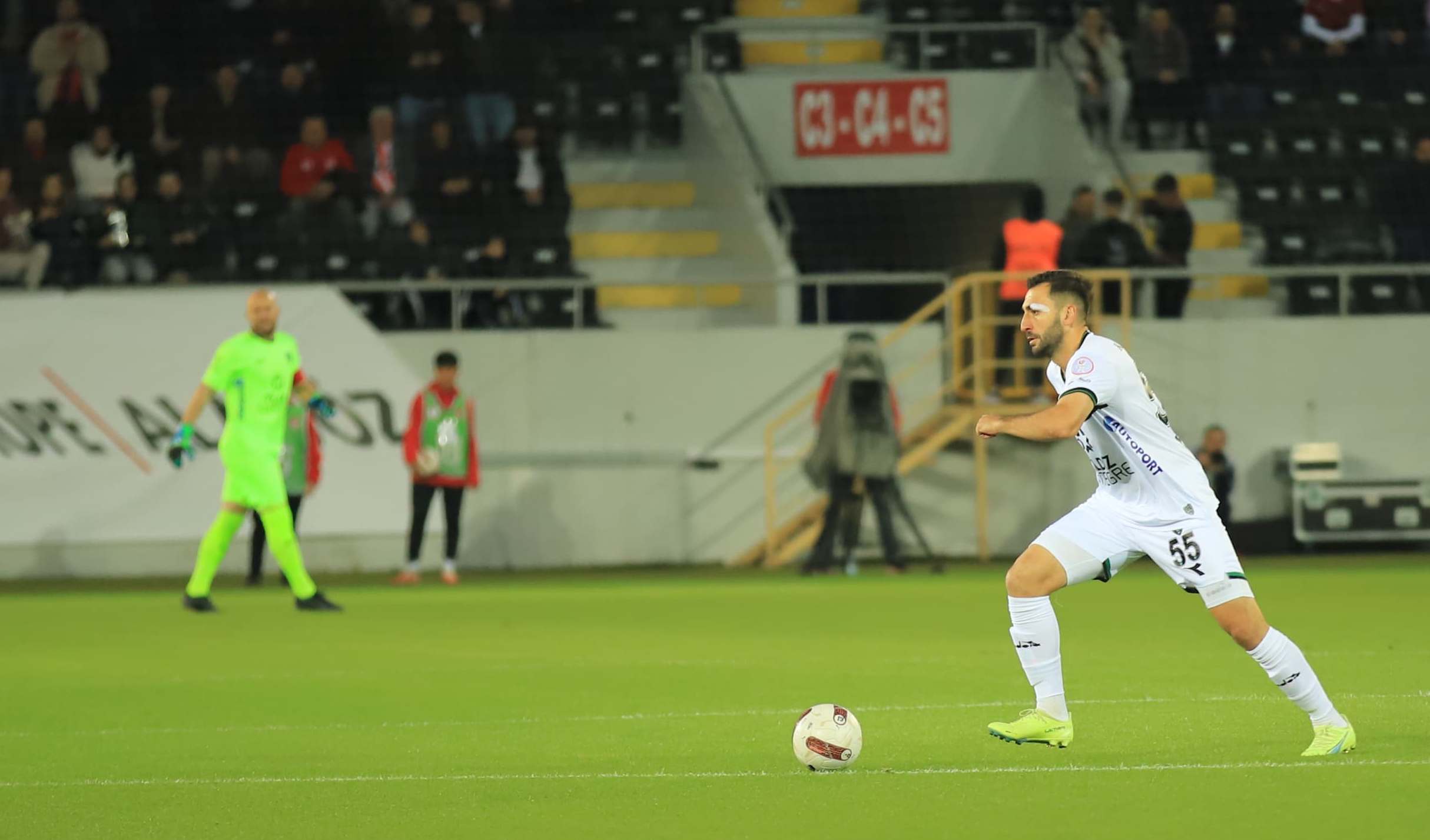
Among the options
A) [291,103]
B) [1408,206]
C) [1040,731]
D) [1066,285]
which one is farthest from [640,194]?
[1040,731]

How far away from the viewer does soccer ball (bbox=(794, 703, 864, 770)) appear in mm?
7523

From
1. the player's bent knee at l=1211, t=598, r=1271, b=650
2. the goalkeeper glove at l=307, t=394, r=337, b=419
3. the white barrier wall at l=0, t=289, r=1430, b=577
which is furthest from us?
the white barrier wall at l=0, t=289, r=1430, b=577

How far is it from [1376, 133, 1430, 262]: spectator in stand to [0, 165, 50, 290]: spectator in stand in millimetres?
13843

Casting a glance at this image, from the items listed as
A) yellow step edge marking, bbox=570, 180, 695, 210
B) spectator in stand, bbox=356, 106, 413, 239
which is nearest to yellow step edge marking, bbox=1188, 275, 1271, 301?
yellow step edge marking, bbox=570, 180, 695, 210

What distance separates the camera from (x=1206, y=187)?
81.1 ft

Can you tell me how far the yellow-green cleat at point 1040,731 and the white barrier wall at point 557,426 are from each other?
12804mm

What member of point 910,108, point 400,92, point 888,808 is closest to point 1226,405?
point 910,108

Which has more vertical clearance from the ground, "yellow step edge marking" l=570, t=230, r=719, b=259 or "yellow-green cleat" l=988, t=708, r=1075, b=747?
"yellow-green cleat" l=988, t=708, r=1075, b=747

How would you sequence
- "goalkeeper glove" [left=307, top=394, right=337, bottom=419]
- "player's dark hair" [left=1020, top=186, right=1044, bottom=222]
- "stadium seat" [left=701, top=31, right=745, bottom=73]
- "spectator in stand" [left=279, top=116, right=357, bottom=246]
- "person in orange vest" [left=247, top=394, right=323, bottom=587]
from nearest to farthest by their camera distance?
"goalkeeper glove" [left=307, top=394, right=337, bottom=419] < "person in orange vest" [left=247, top=394, right=323, bottom=587] < "player's dark hair" [left=1020, top=186, right=1044, bottom=222] < "spectator in stand" [left=279, top=116, right=357, bottom=246] < "stadium seat" [left=701, top=31, right=745, bottom=73]

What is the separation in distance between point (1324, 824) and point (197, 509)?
15.4 metres

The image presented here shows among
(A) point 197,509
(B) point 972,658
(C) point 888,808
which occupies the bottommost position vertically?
(A) point 197,509

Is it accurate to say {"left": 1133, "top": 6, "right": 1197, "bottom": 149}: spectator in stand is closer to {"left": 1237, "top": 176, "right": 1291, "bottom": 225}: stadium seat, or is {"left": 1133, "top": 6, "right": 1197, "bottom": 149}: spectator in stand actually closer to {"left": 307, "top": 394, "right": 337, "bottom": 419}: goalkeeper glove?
{"left": 1237, "top": 176, "right": 1291, "bottom": 225}: stadium seat

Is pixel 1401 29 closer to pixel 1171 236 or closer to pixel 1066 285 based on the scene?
pixel 1171 236

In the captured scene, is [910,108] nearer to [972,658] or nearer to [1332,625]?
[1332,625]
